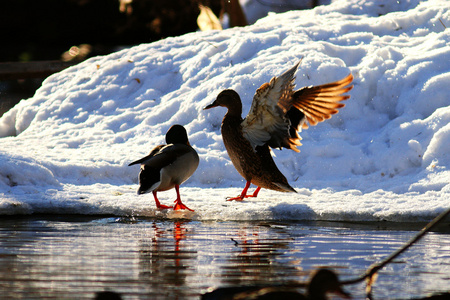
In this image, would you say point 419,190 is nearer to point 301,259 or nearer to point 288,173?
point 288,173

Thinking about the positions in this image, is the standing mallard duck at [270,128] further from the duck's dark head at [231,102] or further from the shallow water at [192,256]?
the shallow water at [192,256]

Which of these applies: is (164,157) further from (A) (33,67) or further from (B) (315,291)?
(A) (33,67)

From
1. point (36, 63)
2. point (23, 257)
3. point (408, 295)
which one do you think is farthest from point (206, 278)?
point (36, 63)

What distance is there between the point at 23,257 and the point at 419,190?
3.99 meters

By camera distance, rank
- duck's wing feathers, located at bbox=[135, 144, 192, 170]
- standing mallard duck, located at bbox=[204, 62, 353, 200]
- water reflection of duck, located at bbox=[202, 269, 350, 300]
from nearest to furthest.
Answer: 1. water reflection of duck, located at bbox=[202, 269, 350, 300]
2. duck's wing feathers, located at bbox=[135, 144, 192, 170]
3. standing mallard duck, located at bbox=[204, 62, 353, 200]

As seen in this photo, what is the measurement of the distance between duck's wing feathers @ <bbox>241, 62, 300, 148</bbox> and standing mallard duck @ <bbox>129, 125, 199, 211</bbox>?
65 centimetres

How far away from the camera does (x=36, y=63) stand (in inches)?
480

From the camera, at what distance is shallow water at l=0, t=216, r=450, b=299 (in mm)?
2906

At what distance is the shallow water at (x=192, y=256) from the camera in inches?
114

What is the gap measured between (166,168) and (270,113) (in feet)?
3.77

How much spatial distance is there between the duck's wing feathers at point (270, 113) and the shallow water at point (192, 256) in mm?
1300

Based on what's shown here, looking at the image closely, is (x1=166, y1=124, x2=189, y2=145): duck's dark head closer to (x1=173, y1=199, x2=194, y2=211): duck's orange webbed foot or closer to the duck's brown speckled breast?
the duck's brown speckled breast

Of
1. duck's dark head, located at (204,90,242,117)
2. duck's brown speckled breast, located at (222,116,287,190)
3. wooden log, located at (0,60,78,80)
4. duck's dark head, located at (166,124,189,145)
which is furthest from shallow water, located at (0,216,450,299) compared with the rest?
wooden log, located at (0,60,78,80)

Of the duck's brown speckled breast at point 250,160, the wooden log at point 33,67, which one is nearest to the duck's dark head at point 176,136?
the duck's brown speckled breast at point 250,160
